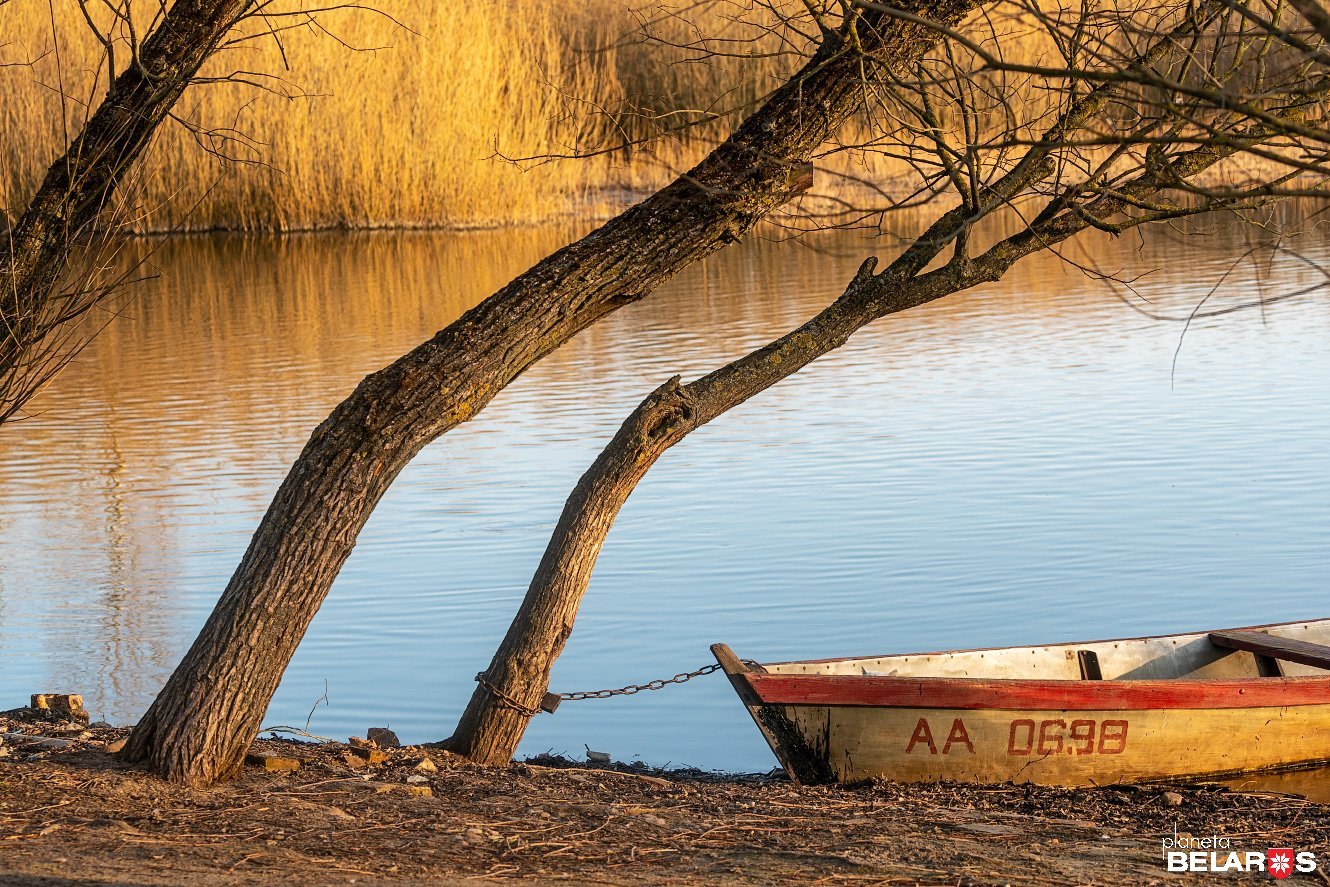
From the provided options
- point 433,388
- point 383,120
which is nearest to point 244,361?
point 383,120

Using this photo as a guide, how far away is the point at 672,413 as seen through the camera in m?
5.92

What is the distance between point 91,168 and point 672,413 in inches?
81.8

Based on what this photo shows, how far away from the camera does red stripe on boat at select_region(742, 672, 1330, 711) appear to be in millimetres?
5812

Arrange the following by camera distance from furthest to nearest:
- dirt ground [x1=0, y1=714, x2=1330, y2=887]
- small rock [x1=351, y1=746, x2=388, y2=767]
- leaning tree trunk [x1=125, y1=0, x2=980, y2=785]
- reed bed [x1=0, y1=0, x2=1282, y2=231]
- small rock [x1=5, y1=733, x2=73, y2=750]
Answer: reed bed [x1=0, y1=0, x2=1282, y2=231] < small rock [x1=351, y1=746, x2=388, y2=767] < small rock [x1=5, y1=733, x2=73, y2=750] < leaning tree trunk [x1=125, y1=0, x2=980, y2=785] < dirt ground [x1=0, y1=714, x2=1330, y2=887]

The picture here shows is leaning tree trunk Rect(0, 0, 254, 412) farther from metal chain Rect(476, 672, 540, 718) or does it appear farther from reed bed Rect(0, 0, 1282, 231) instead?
reed bed Rect(0, 0, 1282, 231)

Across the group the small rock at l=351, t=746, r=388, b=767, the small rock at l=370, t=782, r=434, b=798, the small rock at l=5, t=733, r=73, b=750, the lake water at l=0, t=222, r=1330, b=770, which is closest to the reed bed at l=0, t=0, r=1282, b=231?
the lake water at l=0, t=222, r=1330, b=770

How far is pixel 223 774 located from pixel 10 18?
22.2 meters

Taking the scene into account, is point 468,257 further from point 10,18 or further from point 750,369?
point 750,369

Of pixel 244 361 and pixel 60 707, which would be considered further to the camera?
pixel 244 361

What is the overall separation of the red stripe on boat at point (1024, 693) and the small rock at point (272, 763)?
1.58 meters

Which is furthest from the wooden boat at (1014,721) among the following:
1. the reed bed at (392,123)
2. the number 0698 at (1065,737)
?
the reed bed at (392,123)

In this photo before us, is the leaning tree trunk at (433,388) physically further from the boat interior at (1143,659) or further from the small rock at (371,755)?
the boat interior at (1143,659)

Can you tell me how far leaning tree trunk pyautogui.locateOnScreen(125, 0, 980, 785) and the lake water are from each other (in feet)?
3.86

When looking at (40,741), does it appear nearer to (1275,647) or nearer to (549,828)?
(549,828)
